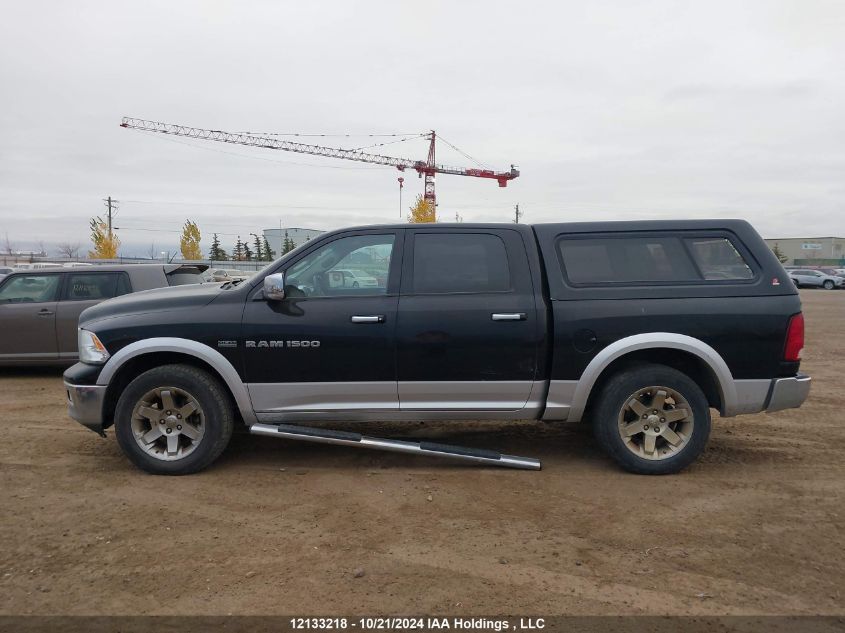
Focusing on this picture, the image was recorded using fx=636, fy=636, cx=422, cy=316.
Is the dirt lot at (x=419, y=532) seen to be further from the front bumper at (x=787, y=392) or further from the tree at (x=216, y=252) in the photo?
the tree at (x=216, y=252)

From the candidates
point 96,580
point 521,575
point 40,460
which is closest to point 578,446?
point 521,575

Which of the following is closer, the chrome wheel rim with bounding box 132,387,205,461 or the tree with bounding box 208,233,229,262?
the chrome wheel rim with bounding box 132,387,205,461

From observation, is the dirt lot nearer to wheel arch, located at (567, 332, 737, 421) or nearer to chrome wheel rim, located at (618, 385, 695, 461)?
chrome wheel rim, located at (618, 385, 695, 461)

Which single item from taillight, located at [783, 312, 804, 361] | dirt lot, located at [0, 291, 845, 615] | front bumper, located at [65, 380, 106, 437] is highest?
taillight, located at [783, 312, 804, 361]

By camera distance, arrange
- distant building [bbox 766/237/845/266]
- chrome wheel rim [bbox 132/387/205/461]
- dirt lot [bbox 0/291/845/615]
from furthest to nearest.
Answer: distant building [bbox 766/237/845/266] → chrome wheel rim [bbox 132/387/205/461] → dirt lot [bbox 0/291/845/615]

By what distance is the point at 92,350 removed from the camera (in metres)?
4.86

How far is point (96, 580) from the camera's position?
3326 millimetres

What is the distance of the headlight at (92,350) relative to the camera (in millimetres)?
4832

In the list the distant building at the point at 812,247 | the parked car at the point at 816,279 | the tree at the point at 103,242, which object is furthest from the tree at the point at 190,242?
the distant building at the point at 812,247

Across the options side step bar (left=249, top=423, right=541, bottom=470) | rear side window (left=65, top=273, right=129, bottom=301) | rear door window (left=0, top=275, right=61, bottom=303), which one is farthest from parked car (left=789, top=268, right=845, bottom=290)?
rear door window (left=0, top=275, right=61, bottom=303)

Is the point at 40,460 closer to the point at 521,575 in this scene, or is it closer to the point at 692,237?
the point at 521,575

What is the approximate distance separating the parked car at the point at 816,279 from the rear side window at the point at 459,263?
39971 millimetres

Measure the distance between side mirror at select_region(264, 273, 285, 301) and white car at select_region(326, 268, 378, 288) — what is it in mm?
394

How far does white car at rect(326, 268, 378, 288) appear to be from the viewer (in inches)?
194
